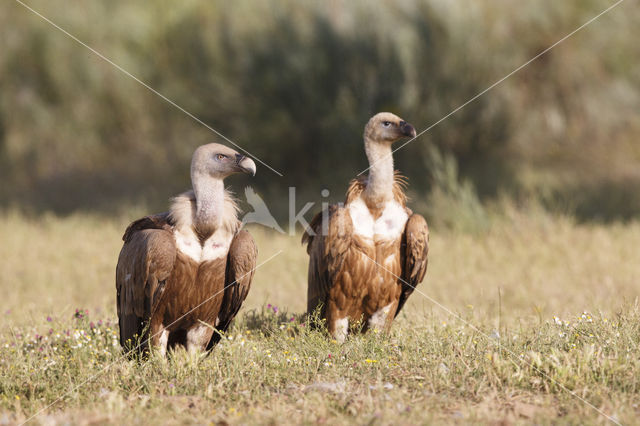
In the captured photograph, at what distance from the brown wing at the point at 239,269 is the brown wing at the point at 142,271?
0.38 metres

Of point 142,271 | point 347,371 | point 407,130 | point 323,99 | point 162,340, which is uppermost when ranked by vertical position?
point 323,99

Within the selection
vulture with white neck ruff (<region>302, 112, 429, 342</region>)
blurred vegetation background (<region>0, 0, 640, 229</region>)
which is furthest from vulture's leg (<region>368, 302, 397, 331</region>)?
blurred vegetation background (<region>0, 0, 640, 229</region>)

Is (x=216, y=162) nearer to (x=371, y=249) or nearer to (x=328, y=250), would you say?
(x=328, y=250)

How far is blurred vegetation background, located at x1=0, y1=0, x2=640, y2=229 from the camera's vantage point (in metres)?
12.7

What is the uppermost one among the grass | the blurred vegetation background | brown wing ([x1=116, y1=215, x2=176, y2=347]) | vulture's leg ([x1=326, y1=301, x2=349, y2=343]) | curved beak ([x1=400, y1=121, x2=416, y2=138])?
the blurred vegetation background

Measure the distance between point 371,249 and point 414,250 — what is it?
299 mm

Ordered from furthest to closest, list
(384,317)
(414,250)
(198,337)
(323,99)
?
1. (323,99)
2. (384,317)
3. (414,250)
4. (198,337)

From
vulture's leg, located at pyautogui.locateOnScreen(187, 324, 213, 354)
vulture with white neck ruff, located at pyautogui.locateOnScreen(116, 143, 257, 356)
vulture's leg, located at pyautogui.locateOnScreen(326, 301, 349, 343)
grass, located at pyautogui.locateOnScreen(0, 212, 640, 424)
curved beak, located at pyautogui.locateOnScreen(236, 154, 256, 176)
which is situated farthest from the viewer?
vulture's leg, located at pyautogui.locateOnScreen(326, 301, 349, 343)

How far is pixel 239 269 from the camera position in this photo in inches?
→ 179

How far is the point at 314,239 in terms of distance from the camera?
5414 millimetres

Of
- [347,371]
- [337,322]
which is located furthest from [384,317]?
[347,371]

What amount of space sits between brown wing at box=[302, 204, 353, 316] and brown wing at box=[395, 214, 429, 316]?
1.35 ft

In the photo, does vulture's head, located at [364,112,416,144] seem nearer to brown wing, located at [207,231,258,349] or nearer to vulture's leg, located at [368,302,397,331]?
vulture's leg, located at [368,302,397,331]

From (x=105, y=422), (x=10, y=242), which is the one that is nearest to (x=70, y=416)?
(x=105, y=422)
